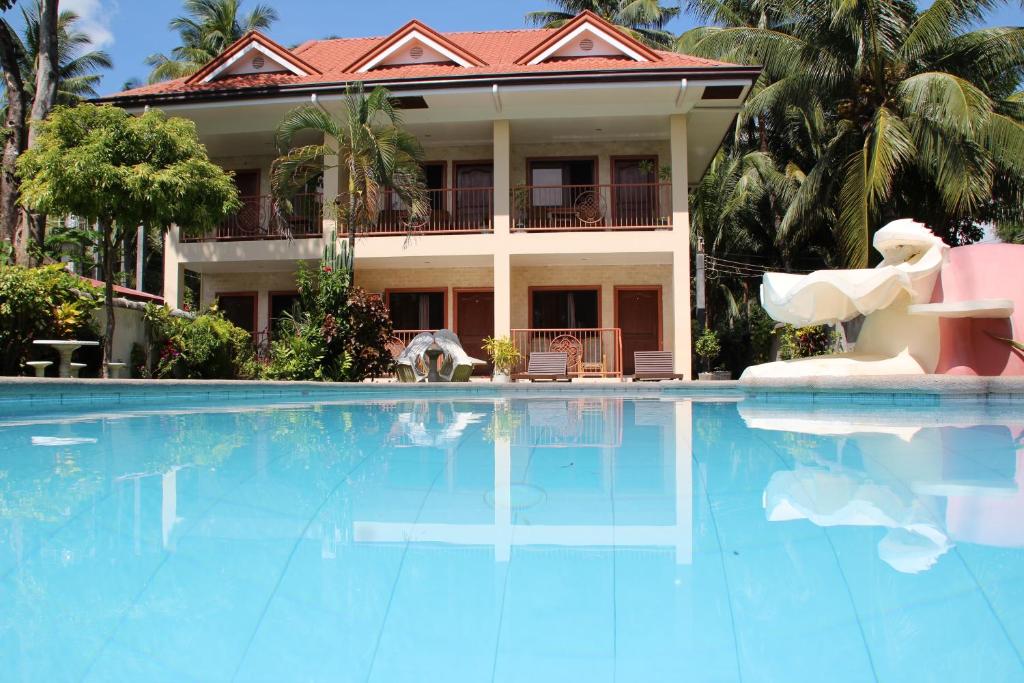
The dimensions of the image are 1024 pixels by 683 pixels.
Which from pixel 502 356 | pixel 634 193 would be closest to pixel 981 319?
pixel 502 356

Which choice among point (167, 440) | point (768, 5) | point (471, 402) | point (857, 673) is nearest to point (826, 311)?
point (471, 402)

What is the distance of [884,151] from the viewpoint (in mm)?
15656

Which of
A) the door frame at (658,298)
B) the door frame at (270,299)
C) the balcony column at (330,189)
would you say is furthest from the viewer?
the door frame at (270,299)

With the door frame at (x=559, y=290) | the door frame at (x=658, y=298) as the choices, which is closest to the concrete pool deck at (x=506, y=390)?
the door frame at (x=559, y=290)

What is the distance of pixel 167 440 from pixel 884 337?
918cm

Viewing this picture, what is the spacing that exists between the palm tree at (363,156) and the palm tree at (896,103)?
9.06 metres

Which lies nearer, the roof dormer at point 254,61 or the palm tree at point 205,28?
the roof dormer at point 254,61

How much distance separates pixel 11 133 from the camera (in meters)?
16.6

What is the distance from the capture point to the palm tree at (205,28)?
29906 mm

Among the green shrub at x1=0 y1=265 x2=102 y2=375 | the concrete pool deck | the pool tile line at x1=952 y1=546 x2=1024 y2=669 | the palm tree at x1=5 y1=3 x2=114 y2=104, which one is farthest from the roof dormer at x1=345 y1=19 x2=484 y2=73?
the palm tree at x1=5 y1=3 x2=114 y2=104

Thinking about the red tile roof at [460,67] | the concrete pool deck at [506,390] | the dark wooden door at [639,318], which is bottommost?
the concrete pool deck at [506,390]

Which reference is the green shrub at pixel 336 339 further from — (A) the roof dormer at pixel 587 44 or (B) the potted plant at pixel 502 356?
(A) the roof dormer at pixel 587 44

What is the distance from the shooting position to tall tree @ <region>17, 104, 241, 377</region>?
11.8m

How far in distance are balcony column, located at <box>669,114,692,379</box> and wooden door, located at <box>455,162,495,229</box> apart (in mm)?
4404
